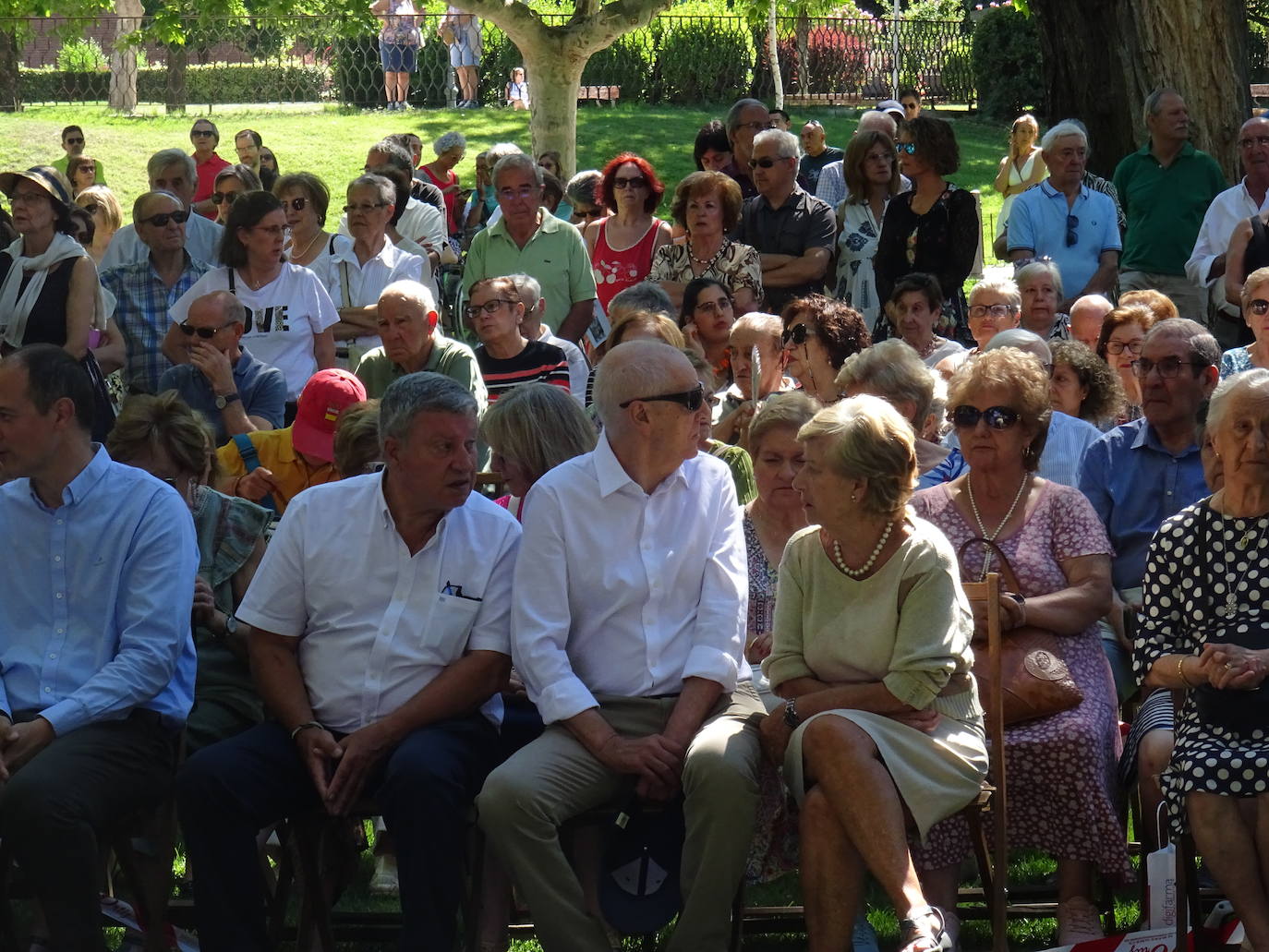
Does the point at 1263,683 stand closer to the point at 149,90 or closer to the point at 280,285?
the point at 280,285

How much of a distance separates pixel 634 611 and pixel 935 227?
14.1 ft

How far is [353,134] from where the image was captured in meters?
20.9

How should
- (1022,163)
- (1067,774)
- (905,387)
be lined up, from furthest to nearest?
(1022,163) < (905,387) < (1067,774)

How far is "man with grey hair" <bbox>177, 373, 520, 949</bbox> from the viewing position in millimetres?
4168

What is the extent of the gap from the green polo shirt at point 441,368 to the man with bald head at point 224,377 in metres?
0.40

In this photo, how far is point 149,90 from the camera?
2450cm

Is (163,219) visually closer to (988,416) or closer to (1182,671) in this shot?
(988,416)

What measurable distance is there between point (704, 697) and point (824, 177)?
22.3 ft

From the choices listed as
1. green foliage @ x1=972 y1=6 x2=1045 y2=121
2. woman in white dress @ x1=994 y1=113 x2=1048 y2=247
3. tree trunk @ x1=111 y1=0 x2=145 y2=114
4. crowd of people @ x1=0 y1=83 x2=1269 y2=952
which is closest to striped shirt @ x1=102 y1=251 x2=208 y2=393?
crowd of people @ x1=0 y1=83 x2=1269 y2=952

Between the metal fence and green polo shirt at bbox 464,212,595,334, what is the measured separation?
13963 millimetres

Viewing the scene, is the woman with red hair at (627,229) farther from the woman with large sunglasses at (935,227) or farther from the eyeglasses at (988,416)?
the eyeglasses at (988,416)

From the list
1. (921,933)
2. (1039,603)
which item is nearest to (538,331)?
(1039,603)

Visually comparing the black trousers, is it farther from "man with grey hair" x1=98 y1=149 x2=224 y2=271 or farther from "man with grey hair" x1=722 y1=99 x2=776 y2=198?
"man with grey hair" x1=722 y1=99 x2=776 y2=198

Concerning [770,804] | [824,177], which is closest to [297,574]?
[770,804]
